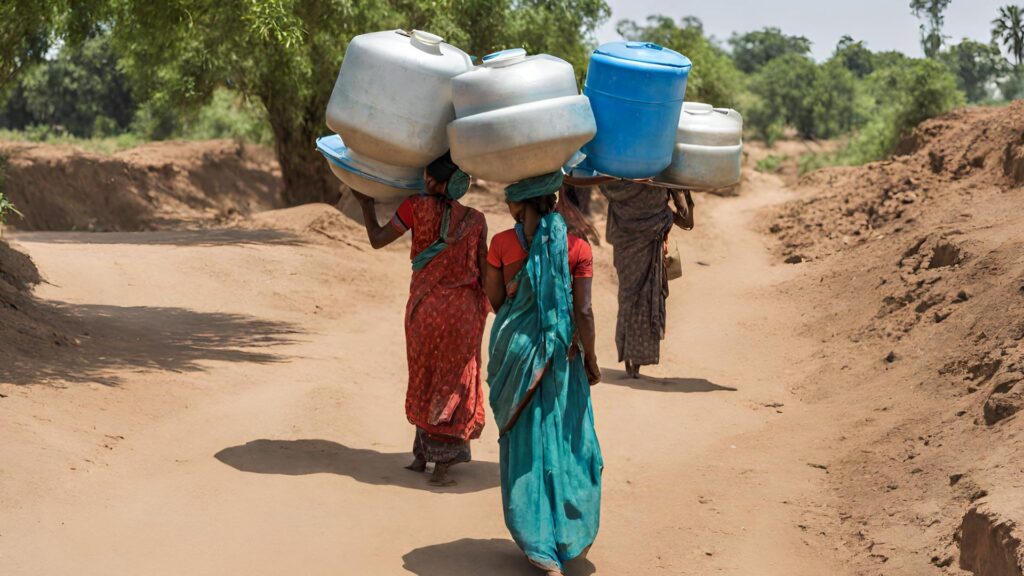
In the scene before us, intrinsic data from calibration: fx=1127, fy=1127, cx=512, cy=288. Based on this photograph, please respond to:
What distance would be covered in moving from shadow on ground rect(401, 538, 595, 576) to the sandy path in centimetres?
1

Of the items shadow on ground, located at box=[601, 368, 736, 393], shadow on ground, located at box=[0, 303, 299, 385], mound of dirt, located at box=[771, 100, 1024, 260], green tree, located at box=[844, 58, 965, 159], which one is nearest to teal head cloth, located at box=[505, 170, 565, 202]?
shadow on ground, located at box=[0, 303, 299, 385]

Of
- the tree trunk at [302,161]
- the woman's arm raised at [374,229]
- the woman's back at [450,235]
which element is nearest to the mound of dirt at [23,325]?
the woman's arm raised at [374,229]

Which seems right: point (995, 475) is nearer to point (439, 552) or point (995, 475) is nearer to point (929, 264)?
point (439, 552)

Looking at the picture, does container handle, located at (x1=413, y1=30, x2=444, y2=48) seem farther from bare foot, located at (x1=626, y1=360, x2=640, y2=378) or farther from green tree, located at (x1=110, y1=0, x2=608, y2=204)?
bare foot, located at (x1=626, y1=360, x2=640, y2=378)

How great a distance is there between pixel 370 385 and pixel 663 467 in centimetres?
250

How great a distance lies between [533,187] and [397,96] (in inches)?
34.3

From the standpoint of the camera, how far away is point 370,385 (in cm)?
795

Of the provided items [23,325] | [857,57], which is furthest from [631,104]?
[857,57]

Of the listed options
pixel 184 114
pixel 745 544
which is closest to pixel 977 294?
pixel 745 544

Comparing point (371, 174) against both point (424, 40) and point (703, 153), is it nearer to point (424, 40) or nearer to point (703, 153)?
point (424, 40)

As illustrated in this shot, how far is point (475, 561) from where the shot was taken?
4691 mm

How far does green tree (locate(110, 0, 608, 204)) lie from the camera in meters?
9.20

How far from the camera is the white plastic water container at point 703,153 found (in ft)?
18.6

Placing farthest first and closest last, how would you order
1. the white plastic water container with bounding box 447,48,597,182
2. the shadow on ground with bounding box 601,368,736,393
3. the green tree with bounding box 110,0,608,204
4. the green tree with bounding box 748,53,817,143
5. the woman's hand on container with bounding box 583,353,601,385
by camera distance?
the green tree with bounding box 748,53,817,143 → the green tree with bounding box 110,0,608,204 → the shadow on ground with bounding box 601,368,736,393 → the woman's hand on container with bounding box 583,353,601,385 → the white plastic water container with bounding box 447,48,597,182
